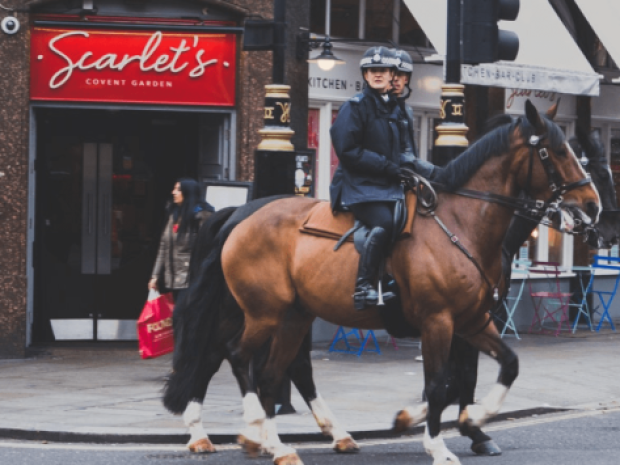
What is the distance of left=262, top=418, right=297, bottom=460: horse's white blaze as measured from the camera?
861cm

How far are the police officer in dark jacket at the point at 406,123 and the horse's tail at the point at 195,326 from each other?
5.03ft

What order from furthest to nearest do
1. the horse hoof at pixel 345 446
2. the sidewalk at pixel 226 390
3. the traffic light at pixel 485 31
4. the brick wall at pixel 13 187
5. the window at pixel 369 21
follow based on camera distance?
1. the window at pixel 369 21
2. the brick wall at pixel 13 187
3. the traffic light at pixel 485 31
4. the sidewalk at pixel 226 390
5. the horse hoof at pixel 345 446

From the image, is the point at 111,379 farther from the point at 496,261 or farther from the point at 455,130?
the point at 496,261

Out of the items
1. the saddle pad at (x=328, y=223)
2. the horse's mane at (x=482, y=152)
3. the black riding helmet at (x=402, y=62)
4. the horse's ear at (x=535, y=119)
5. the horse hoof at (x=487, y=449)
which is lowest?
the horse hoof at (x=487, y=449)

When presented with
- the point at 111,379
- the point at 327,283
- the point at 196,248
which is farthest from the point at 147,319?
the point at 327,283

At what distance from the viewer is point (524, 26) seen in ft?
58.1

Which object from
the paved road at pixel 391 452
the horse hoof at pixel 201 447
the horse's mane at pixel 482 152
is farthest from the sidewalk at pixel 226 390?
the horse's mane at pixel 482 152

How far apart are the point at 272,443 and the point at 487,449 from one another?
155 centimetres

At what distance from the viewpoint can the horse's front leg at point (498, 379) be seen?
8.88 m

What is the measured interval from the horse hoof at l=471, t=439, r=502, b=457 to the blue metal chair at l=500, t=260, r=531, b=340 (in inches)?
324

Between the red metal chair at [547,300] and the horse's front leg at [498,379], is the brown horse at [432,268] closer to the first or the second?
the horse's front leg at [498,379]

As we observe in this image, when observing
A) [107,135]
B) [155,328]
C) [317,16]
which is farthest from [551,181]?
[317,16]

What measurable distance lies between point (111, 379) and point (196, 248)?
3.63 m

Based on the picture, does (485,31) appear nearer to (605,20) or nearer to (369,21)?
(369,21)
